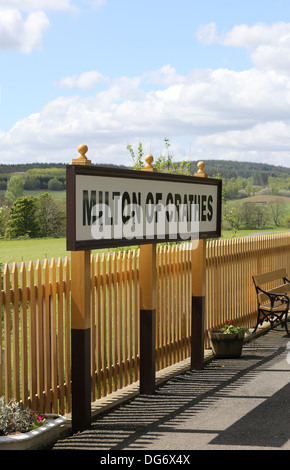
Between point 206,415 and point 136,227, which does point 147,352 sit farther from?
point 136,227

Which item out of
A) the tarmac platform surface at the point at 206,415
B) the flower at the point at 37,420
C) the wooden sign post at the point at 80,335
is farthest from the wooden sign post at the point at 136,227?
the flower at the point at 37,420

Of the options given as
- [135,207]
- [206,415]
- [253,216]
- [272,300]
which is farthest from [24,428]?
[253,216]

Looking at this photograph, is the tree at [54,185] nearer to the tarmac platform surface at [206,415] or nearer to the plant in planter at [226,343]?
the plant in planter at [226,343]

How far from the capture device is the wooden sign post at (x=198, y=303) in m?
8.60

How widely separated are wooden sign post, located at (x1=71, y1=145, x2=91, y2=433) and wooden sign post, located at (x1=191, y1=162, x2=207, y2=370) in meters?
2.84

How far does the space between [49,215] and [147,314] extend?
63778 mm

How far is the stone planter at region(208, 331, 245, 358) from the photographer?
9.19 metres

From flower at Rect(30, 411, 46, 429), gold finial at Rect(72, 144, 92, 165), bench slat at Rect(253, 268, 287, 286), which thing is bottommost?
flower at Rect(30, 411, 46, 429)

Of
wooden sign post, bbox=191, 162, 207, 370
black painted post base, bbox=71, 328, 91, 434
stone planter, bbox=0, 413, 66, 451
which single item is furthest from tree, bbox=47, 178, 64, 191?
stone planter, bbox=0, 413, 66, 451

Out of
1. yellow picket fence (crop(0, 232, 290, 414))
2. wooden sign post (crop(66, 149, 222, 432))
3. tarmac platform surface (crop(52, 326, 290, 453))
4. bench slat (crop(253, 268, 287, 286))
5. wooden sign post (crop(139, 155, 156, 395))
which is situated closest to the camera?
yellow picket fence (crop(0, 232, 290, 414))

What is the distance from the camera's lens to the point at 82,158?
5.90 metres

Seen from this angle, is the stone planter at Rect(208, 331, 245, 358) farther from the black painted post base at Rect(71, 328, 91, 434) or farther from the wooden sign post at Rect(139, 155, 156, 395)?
the black painted post base at Rect(71, 328, 91, 434)
